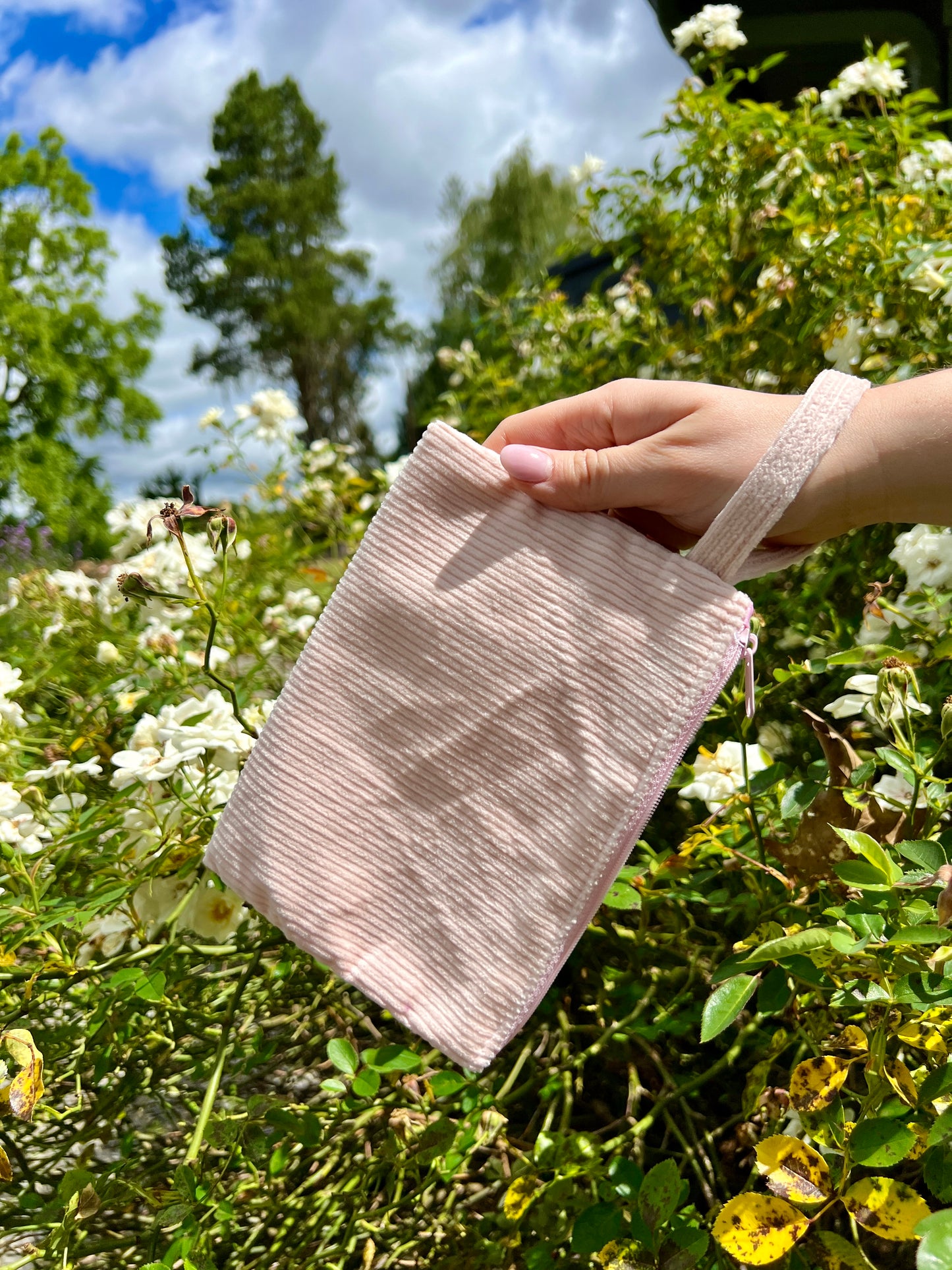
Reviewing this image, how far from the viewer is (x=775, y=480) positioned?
70cm

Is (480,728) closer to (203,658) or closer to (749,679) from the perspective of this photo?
(749,679)

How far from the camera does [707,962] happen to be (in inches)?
42.1

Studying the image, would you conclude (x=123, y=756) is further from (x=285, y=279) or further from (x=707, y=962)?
(x=285, y=279)

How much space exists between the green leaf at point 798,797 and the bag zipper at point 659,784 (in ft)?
0.37

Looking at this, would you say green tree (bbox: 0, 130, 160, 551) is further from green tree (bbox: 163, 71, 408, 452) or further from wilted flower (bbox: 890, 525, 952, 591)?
wilted flower (bbox: 890, 525, 952, 591)

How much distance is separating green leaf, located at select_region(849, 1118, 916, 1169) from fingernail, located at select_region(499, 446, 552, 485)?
527 mm

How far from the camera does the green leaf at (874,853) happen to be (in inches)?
24.0

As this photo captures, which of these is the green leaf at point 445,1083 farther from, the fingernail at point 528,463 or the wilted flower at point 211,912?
the fingernail at point 528,463

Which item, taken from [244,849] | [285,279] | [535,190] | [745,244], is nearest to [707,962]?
[244,849]

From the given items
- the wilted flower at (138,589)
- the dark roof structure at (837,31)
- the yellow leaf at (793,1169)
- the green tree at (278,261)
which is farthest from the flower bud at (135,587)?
the green tree at (278,261)

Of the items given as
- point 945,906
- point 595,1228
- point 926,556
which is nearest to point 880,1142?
point 945,906

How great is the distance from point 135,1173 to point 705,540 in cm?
96

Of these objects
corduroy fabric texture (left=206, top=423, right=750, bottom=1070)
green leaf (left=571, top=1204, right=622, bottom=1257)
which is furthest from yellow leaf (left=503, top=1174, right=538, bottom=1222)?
corduroy fabric texture (left=206, top=423, right=750, bottom=1070)

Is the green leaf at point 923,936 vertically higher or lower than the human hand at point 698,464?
lower
